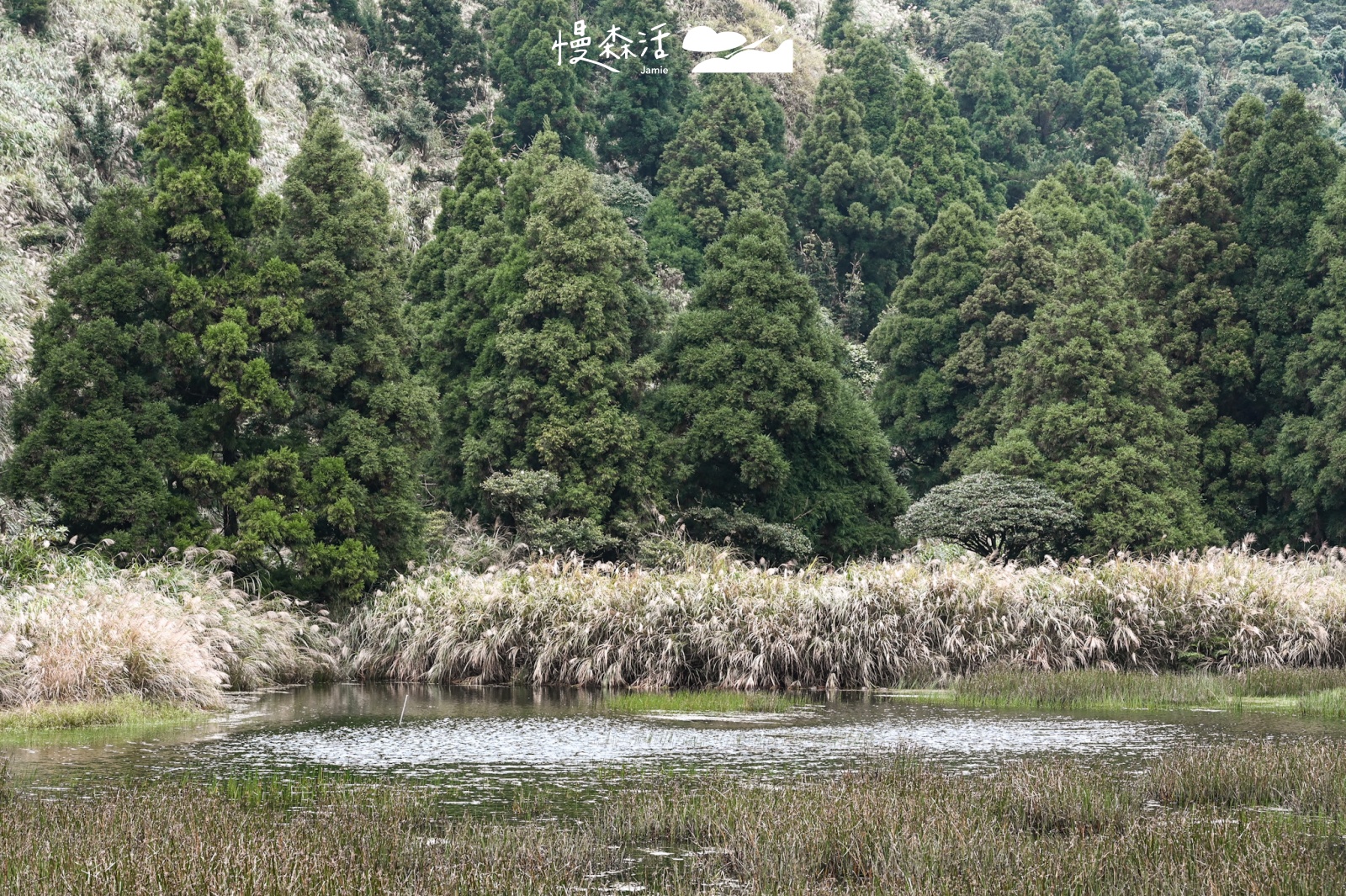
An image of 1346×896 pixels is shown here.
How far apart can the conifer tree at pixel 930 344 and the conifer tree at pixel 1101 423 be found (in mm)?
4017

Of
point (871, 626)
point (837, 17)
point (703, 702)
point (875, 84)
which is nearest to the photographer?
point (703, 702)

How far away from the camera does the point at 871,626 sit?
64.2 feet

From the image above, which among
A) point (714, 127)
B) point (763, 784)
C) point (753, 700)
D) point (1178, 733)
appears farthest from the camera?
point (714, 127)

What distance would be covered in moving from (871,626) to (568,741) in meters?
7.40

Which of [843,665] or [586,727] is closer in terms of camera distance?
[586,727]

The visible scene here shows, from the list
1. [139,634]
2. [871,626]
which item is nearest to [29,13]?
[139,634]

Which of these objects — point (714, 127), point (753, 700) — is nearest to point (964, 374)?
point (714, 127)

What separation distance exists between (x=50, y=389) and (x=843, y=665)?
1366cm

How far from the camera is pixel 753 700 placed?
1716cm

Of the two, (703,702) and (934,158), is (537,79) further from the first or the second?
(703,702)

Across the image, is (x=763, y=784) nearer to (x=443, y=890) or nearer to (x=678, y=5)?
(x=443, y=890)

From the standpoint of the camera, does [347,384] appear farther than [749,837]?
Yes

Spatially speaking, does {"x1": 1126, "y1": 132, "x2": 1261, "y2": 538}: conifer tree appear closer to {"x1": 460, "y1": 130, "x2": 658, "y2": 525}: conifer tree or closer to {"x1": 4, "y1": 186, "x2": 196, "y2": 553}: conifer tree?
{"x1": 460, "y1": 130, "x2": 658, "y2": 525}: conifer tree

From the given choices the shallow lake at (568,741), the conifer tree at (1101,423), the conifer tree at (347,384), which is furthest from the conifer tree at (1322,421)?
the conifer tree at (347,384)
